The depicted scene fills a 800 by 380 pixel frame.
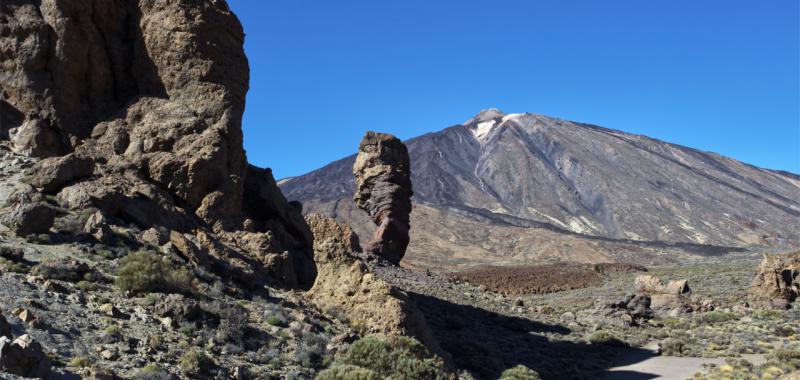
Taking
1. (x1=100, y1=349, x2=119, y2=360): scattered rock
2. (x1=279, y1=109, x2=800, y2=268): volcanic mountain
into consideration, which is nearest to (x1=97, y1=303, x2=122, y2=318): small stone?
(x1=100, y1=349, x2=119, y2=360): scattered rock

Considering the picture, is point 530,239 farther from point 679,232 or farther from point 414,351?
point 414,351

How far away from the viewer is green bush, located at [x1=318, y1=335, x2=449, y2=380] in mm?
9195

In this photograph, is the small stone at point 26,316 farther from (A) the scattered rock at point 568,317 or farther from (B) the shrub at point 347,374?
(A) the scattered rock at point 568,317

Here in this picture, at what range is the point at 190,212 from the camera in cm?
1428

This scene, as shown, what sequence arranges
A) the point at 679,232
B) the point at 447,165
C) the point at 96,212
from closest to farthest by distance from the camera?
the point at 96,212 < the point at 679,232 < the point at 447,165

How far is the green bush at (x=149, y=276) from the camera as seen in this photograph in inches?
380

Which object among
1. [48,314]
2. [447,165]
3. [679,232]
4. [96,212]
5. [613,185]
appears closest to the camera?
[48,314]

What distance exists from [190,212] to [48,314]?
6.37 meters

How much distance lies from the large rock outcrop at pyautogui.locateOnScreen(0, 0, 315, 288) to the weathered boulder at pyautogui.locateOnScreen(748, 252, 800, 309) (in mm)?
21646

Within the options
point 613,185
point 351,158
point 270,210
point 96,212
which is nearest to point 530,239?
point 613,185

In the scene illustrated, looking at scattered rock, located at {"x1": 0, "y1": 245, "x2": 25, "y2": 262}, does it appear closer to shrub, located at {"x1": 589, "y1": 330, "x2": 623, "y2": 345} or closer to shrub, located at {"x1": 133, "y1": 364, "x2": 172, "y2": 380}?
shrub, located at {"x1": 133, "y1": 364, "x2": 172, "y2": 380}

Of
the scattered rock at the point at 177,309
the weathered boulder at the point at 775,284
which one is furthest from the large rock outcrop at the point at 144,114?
the weathered boulder at the point at 775,284

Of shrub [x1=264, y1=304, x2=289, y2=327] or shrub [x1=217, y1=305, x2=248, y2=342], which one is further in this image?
shrub [x1=264, y1=304, x2=289, y2=327]

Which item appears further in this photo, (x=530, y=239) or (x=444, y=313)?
(x=530, y=239)
